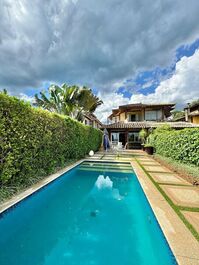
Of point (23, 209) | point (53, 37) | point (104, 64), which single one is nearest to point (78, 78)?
point (104, 64)

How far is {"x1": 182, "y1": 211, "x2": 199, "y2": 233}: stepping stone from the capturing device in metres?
3.46

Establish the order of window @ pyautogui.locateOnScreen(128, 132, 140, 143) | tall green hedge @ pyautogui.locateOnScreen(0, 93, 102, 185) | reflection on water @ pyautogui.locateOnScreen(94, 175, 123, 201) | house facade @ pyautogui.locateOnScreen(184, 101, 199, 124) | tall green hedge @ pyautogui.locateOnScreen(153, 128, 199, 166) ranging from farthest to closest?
1. house facade @ pyautogui.locateOnScreen(184, 101, 199, 124)
2. window @ pyautogui.locateOnScreen(128, 132, 140, 143)
3. tall green hedge @ pyautogui.locateOnScreen(153, 128, 199, 166)
4. reflection on water @ pyautogui.locateOnScreen(94, 175, 123, 201)
5. tall green hedge @ pyautogui.locateOnScreen(0, 93, 102, 185)

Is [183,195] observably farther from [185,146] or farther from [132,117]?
[132,117]

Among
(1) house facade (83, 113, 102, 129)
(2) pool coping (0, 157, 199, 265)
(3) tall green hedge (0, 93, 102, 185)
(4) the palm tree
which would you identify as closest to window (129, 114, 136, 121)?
(1) house facade (83, 113, 102, 129)

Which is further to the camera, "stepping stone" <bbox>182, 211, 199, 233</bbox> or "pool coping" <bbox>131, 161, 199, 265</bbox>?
"stepping stone" <bbox>182, 211, 199, 233</bbox>

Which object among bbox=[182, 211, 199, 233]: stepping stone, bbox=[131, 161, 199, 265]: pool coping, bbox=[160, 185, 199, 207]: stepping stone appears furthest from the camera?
bbox=[160, 185, 199, 207]: stepping stone

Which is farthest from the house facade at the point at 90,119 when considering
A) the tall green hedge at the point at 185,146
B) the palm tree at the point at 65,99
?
the tall green hedge at the point at 185,146

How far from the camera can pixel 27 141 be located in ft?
20.5

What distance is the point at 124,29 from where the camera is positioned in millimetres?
10844

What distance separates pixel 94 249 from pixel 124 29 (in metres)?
12.6

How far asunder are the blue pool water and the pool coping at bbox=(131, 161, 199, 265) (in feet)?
0.56

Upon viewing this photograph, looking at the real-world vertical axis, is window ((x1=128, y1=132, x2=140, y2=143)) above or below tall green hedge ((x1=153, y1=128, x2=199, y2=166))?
above

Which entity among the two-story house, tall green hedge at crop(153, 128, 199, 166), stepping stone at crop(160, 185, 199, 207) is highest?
the two-story house

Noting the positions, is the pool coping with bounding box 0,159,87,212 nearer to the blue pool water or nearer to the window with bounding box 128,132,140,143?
the blue pool water
